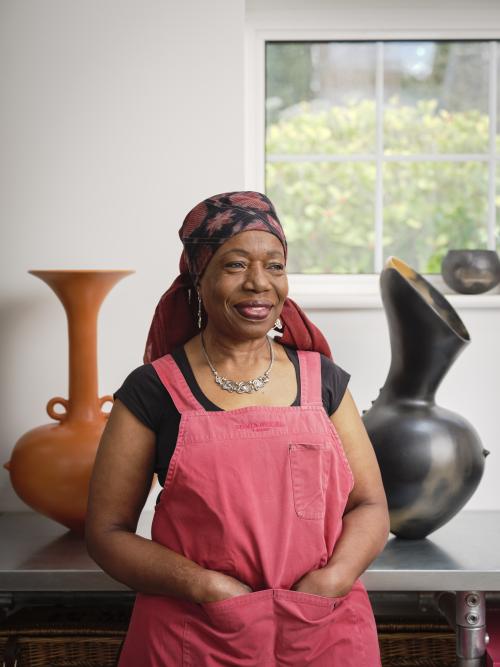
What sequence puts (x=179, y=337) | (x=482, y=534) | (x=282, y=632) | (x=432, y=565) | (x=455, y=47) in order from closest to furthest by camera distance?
(x=282, y=632) → (x=179, y=337) → (x=432, y=565) → (x=482, y=534) → (x=455, y=47)

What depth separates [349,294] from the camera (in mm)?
2852

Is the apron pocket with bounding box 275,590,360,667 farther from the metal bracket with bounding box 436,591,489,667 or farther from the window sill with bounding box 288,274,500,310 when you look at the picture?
the window sill with bounding box 288,274,500,310

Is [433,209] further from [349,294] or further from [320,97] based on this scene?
[320,97]

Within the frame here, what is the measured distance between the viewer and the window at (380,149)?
290 cm

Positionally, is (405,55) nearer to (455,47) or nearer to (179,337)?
(455,47)

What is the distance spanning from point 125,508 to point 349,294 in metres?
1.24

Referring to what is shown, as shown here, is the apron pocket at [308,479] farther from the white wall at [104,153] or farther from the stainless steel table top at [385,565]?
the white wall at [104,153]

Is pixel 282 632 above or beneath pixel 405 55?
beneath

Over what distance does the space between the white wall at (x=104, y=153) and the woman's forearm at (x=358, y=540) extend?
1.03 m

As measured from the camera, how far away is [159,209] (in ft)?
8.73

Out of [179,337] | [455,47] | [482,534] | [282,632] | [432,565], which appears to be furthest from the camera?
[455,47]

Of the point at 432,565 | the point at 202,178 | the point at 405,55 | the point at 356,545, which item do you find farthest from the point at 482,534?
the point at 405,55

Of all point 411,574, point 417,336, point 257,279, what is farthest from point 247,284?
point 411,574

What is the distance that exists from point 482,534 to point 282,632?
3.07 feet
